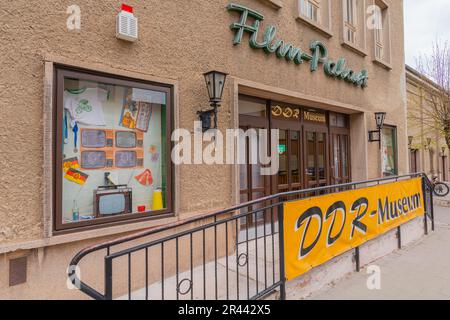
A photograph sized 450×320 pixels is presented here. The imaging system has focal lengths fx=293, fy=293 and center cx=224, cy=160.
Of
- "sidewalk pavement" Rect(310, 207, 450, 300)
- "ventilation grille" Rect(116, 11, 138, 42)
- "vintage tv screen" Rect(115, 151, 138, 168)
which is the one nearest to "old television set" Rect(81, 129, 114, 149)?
"vintage tv screen" Rect(115, 151, 138, 168)

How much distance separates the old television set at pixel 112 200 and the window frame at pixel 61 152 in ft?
0.43

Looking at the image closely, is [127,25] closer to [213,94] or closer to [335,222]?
[213,94]

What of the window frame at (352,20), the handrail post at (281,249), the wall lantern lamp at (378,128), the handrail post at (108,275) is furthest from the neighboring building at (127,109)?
the wall lantern lamp at (378,128)

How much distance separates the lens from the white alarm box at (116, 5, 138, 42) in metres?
3.11

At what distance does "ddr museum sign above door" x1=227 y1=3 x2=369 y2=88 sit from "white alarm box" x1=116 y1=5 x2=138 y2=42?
159cm

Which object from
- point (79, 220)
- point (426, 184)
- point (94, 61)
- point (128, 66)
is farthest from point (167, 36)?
point (426, 184)

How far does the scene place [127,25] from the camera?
3.16 metres

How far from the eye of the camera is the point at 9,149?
2527 millimetres

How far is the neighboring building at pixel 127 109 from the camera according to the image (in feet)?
8.52

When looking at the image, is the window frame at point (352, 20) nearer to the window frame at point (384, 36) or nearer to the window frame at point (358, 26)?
the window frame at point (358, 26)

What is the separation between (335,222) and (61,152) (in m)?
3.21

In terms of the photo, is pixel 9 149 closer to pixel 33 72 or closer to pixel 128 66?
pixel 33 72

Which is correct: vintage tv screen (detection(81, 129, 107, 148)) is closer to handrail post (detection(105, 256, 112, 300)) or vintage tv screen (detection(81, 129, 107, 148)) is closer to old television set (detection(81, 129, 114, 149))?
old television set (detection(81, 129, 114, 149))

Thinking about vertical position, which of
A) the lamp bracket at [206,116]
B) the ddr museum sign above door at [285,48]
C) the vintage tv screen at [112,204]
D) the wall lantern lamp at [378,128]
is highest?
the ddr museum sign above door at [285,48]
